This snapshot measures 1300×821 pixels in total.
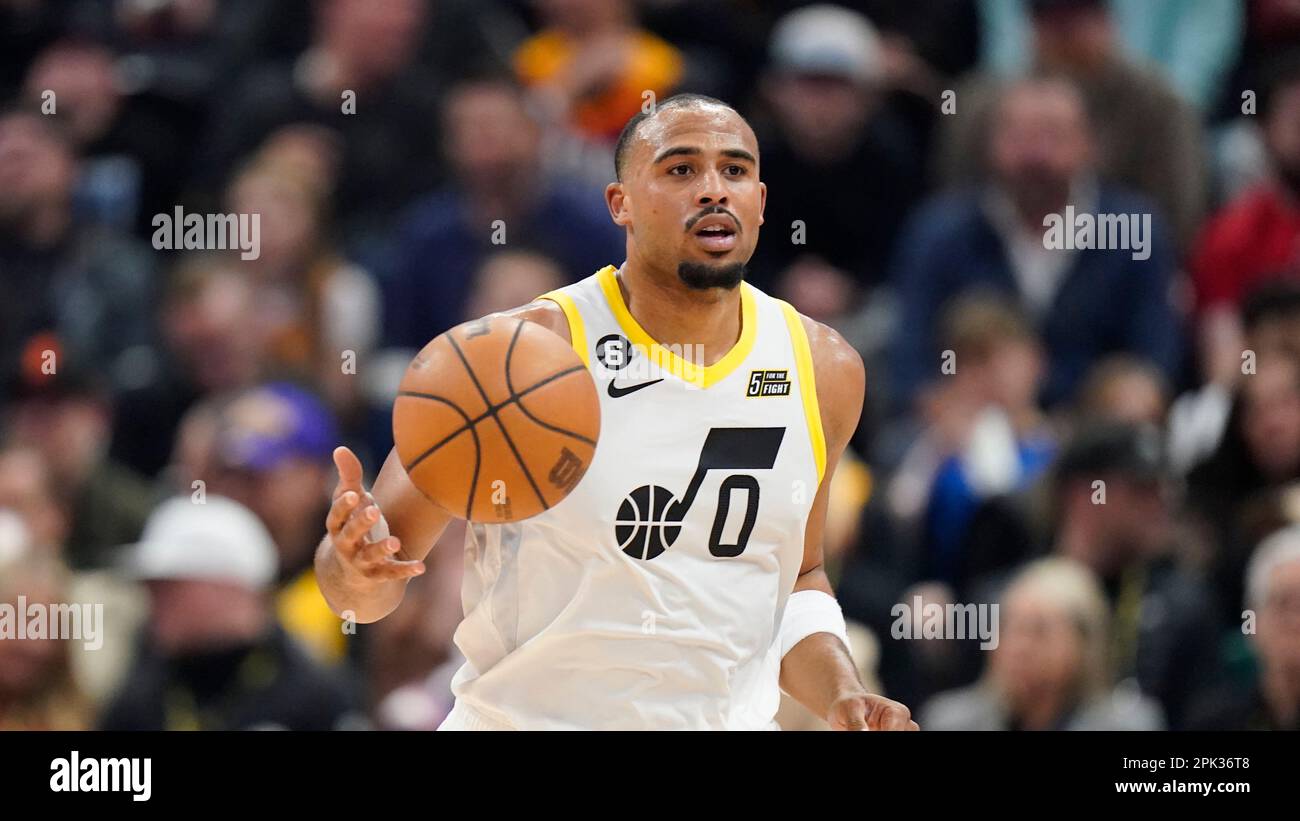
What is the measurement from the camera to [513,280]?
7.84 meters

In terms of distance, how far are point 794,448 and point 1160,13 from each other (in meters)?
4.99

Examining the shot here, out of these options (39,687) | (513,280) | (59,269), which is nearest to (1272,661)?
(513,280)

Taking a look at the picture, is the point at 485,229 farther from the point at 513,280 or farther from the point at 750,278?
the point at 750,278

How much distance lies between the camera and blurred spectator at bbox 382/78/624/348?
8.09 meters

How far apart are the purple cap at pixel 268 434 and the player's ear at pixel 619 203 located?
3.29 meters

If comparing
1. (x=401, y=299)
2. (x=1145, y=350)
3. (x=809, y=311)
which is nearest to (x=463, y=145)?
(x=401, y=299)

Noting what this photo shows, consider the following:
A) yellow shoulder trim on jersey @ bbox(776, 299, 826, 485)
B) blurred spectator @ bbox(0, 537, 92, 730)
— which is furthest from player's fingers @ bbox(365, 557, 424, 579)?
blurred spectator @ bbox(0, 537, 92, 730)

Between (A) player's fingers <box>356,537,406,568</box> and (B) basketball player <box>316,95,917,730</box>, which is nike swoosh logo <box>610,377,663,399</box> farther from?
(A) player's fingers <box>356,537,406,568</box>

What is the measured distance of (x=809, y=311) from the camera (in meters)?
8.12

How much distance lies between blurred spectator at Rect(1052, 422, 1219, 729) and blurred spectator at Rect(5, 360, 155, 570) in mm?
3509

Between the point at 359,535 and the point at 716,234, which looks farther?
the point at 716,234

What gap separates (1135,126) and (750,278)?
1.71 meters

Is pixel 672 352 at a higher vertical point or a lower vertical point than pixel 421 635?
higher
